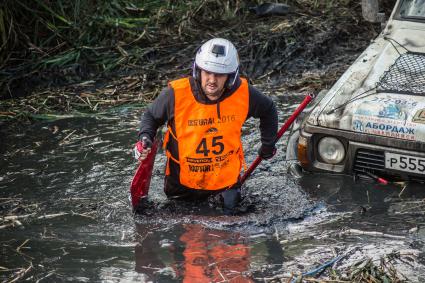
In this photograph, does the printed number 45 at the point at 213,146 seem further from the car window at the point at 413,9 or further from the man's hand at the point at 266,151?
the car window at the point at 413,9

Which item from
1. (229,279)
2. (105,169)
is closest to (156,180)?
(105,169)

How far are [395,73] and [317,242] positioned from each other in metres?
1.85

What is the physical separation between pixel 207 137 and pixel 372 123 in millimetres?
1332

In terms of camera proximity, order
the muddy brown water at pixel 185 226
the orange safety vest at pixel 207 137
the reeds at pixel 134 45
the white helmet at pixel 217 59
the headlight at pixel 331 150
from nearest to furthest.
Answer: the muddy brown water at pixel 185 226 < the white helmet at pixel 217 59 < the orange safety vest at pixel 207 137 < the headlight at pixel 331 150 < the reeds at pixel 134 45

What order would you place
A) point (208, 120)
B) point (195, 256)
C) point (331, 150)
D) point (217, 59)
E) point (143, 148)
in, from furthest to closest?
point (331, 150) < point (208, 120) < point (143, 148) < point (217, 59) < point (195, 256)

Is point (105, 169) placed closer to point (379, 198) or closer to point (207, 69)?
point (207, 69)

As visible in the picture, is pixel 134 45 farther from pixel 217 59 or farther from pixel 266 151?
pixel 217 59

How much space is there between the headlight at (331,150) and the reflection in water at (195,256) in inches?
44.6

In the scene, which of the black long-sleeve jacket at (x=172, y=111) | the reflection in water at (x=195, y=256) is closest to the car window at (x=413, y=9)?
the black long-sleeve jacket at (x=172, y=111)

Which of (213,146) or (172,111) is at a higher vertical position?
(172,111)

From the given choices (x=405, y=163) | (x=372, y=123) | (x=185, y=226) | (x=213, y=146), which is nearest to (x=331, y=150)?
(x=372, y=123)

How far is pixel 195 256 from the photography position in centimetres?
567

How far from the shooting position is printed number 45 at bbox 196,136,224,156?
6.25 metres

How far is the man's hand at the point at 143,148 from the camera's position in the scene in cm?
607
